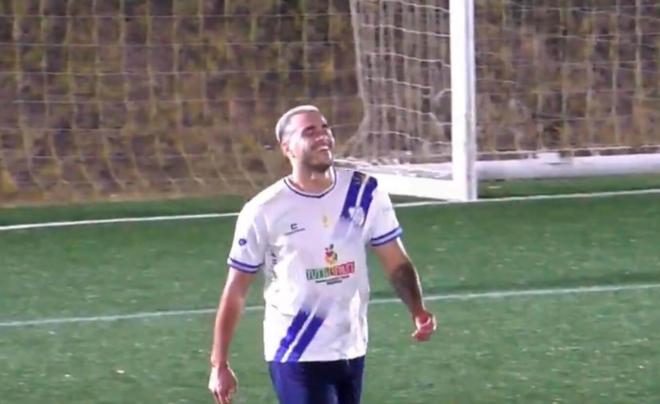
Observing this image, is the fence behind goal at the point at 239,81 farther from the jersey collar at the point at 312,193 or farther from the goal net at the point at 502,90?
the jersey collar at the point at 312,193

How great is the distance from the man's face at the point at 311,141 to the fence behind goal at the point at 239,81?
7776mm

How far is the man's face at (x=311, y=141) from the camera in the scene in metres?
4.17

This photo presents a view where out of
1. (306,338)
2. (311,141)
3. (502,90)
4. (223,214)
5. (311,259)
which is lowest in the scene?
(223,214)

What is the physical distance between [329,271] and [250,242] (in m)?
0.23

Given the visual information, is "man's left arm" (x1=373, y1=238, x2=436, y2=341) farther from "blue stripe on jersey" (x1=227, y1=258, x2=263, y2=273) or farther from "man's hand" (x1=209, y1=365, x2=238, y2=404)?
"man's hand" (x1=209, y1=365, x2=238, y2=404)

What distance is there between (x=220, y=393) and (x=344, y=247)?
20.5 inches

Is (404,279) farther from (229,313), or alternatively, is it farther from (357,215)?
(229,313)

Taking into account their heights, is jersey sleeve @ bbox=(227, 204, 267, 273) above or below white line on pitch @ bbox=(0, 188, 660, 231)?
above

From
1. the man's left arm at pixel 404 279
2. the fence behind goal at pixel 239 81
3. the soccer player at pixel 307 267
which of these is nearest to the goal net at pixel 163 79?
the fence behind goal at pixel 239 81

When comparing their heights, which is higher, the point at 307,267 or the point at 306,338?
the point at 307,267

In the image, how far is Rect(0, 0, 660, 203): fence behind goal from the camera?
12391mm

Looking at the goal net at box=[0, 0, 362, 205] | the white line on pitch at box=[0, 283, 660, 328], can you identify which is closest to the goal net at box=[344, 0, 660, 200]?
the goal net at box=[0, 0, 362, 205]

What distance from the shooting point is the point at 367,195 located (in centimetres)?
430

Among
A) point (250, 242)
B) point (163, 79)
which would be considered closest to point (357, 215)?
point (250, 242)
